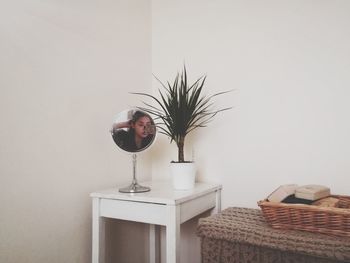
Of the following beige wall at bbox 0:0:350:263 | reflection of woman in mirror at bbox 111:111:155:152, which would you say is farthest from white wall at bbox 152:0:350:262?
reflection of woman in mirror at bbox 111:111:155:152

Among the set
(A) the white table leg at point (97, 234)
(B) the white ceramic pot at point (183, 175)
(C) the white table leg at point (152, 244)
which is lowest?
(C) the white table leg at point (152, 244)

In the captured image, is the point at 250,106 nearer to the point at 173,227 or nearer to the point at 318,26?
the point at 318,26

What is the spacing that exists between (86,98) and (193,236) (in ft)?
3.32

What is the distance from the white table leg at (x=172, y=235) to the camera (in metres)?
1.11

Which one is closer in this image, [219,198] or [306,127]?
[306,127]

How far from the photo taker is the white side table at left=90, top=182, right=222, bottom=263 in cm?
112

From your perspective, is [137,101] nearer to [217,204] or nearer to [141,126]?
[141,126]

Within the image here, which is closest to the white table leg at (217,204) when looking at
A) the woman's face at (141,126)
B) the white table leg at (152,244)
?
the white table leg at (152,244)

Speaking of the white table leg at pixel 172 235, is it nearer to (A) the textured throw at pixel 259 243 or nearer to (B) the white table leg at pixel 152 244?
(A) the textured throw at pixel 259 243

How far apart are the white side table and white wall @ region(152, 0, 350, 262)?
34 centimetres

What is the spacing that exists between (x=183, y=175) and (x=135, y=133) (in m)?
0.30

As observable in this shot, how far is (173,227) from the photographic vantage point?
111 centimetres

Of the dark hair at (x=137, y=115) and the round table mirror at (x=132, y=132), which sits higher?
the dark hair at (x=137, y=115)

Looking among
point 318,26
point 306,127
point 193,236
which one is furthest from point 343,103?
point 193,236
